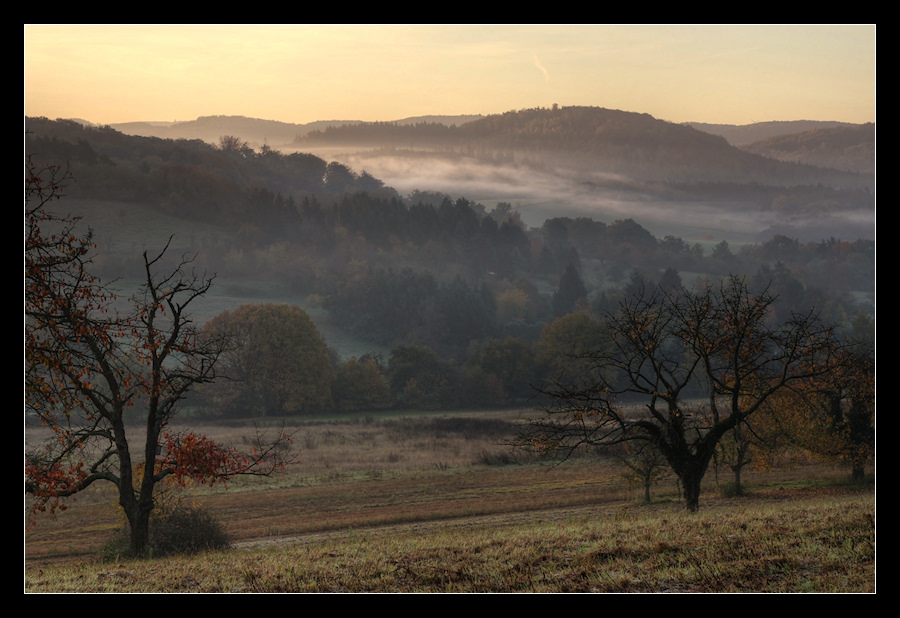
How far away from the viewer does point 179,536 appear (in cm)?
2181

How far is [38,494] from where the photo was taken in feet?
57.5

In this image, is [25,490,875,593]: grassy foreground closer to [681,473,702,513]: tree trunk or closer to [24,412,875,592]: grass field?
[24,412,875,592]: grass field

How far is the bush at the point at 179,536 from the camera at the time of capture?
20766 millimetres

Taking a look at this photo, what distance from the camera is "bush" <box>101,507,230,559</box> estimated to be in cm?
2077

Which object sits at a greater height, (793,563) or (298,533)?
(793,563)

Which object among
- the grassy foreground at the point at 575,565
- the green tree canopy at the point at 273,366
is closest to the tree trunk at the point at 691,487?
the grassy foreground at the point at 575,565

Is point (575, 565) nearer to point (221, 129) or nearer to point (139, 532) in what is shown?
point (139, 532)

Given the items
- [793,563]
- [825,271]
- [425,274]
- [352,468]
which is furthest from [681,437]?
[825,271]

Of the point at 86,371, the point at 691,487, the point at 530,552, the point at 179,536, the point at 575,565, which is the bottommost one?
the point at 179,536

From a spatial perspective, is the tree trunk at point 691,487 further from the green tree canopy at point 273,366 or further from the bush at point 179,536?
the green tree canopy at point 273,366

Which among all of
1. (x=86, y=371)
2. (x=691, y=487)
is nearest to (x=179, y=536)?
(x=86, y=371)

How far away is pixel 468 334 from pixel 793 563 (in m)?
129

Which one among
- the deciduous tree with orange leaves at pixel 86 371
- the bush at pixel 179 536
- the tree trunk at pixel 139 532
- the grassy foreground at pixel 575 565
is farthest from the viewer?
the bush at pixel 179 536
